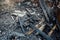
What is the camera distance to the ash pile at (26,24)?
4.07m

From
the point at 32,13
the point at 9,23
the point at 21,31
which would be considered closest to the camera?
the point at 21,31

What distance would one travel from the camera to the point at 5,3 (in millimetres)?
5605

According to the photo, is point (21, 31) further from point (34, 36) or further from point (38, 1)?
point (38, 1)

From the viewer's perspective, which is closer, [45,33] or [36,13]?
[45,33]

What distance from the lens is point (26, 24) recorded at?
14.6 ft

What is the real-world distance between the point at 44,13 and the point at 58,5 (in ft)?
1.98

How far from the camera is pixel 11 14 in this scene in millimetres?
5066

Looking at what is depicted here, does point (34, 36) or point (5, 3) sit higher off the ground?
point (5, 3)

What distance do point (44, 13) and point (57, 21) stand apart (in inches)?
25.3

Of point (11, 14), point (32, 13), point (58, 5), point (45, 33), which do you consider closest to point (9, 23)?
point (11, 14)

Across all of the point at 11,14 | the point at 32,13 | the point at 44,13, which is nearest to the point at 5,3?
the point at 11,14

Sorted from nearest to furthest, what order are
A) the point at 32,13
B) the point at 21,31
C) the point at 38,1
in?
the point at 21,31 → the point at 32,13 → the point at 38,1

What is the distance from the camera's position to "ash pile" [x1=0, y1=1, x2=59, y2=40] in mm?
4066

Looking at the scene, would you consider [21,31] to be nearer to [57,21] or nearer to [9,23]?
[9,23]
